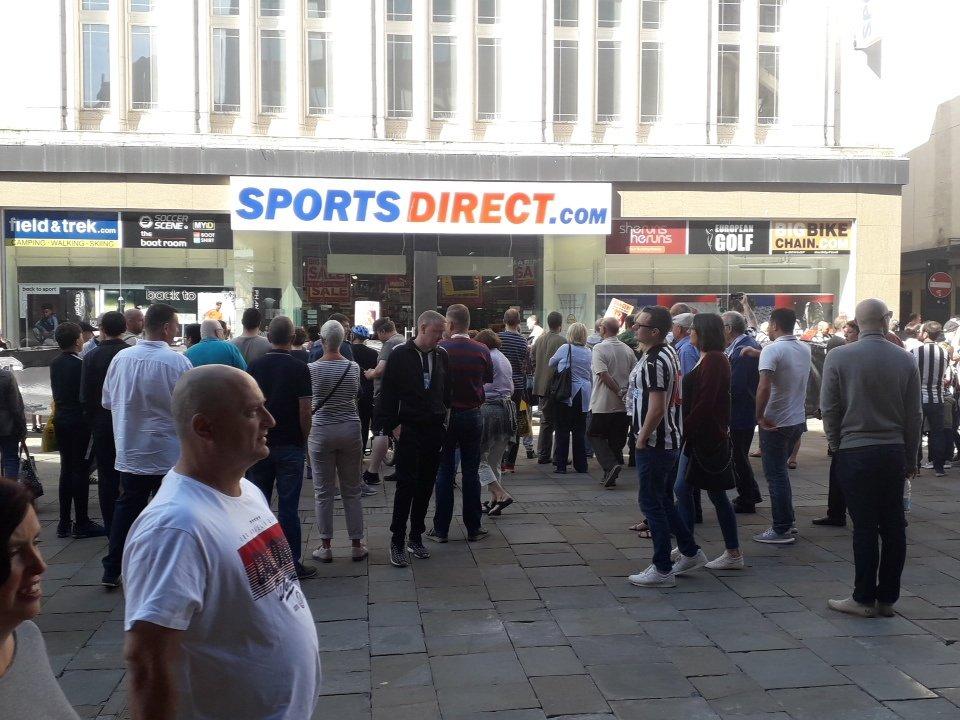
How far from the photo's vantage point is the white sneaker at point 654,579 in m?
6.70

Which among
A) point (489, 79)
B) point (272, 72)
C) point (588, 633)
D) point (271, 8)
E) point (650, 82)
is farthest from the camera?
point (650, 82)

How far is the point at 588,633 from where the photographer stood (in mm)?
5758

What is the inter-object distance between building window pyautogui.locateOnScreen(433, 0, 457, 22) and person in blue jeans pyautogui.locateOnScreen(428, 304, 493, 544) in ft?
42.3

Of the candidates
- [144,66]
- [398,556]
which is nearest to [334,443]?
[398,556]

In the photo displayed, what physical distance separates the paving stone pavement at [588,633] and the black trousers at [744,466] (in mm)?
854

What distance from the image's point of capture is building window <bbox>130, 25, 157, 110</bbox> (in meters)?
18.5

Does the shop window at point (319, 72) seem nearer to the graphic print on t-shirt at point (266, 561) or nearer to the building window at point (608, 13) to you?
the building window at point (608, 13)

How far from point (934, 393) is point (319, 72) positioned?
42.6 feet

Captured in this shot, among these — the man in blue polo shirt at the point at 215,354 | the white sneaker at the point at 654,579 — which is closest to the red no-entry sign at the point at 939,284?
the white sneaker at the point at 654,579

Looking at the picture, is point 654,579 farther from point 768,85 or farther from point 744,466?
point 768,85

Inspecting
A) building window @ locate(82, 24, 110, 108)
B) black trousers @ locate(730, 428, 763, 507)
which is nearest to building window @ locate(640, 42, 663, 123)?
building window @ locate(82, 24, 110, 108)

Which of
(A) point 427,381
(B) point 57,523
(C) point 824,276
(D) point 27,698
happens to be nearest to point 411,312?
(C) point 824,276

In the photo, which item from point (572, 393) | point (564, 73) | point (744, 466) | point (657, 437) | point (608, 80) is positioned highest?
point (564, 73)

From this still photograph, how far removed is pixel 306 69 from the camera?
1902 centimetres
